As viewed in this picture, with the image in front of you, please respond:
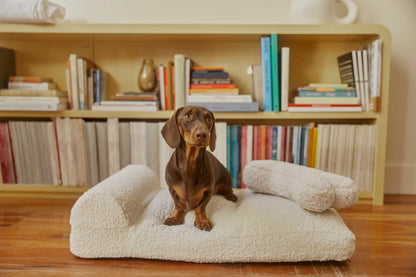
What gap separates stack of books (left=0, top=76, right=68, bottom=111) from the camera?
5.83ft

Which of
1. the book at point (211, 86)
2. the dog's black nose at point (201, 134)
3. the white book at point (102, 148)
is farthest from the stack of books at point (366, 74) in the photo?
the white book at point (102, 148)

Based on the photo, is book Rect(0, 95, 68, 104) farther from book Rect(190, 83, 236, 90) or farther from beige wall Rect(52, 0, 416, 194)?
book Rect(190, 83, 236, 90)

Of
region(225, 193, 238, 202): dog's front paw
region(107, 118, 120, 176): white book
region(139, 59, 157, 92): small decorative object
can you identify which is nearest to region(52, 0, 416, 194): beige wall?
region(139, 59, 157, 92): small decorative object

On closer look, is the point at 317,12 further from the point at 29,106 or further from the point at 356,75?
the point at 29,106

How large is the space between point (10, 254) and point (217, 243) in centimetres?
79

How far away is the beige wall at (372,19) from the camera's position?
1.95m

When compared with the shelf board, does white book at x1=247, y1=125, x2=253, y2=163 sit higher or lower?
lower

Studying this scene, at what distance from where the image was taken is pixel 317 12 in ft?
5.73

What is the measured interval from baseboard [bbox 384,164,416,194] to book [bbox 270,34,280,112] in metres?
0.92

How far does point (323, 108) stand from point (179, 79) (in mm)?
853

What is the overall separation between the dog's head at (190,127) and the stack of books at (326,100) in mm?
841

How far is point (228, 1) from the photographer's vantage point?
1.99 m

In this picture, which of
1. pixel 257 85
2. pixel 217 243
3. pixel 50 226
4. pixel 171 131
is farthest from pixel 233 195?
pixel 50 226

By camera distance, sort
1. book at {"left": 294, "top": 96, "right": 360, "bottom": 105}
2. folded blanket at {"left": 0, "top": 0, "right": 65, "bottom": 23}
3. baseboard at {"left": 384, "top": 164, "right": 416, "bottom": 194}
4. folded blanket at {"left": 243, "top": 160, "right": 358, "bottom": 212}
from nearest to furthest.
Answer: folded blanket at {"left": 243, "top": 160, "right": 358, "bottom": 212} < folded blanket at {"left": 0, "top": 0, "right": 65, "bottom": 23} < book at {"left": 294, "top": 96, "right": 360, "bottom": 105} < baseboard at {"left": 384, "top": 164, "right": 416, "bottom": 194}
